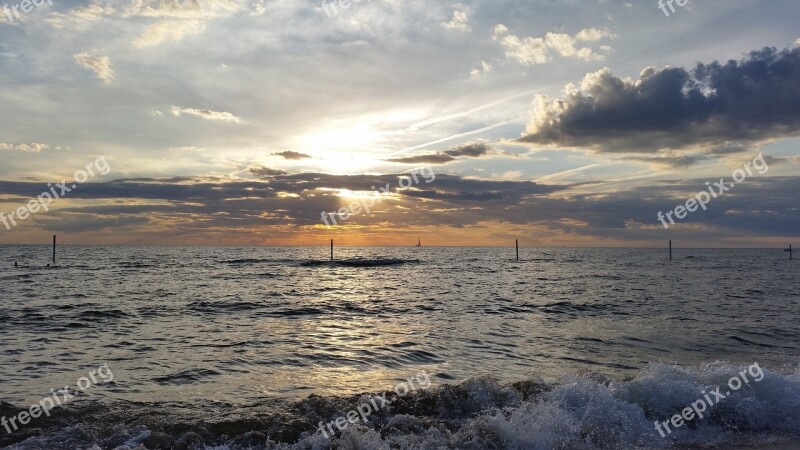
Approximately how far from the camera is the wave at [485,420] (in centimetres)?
911

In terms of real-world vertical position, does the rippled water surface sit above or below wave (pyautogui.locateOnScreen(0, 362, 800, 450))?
below

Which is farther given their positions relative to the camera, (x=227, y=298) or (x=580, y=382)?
(x=227, y=298)

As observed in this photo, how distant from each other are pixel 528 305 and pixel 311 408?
945 inches

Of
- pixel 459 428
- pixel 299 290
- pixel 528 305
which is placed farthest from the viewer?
pixel 299 290

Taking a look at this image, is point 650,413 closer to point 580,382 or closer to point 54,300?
point 580,382

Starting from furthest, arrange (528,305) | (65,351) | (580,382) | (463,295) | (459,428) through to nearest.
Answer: (463,295) → (528,305) → (65,351) → (580,382) → (459,428)

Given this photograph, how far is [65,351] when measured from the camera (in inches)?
656

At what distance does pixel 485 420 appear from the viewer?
9.75 m

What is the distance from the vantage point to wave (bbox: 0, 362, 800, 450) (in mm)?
9109

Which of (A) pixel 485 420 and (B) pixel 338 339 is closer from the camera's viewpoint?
(A) pixel 485 420

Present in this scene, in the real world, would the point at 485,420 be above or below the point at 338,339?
above

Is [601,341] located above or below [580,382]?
below

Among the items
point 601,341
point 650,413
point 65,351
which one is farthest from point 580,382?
point 65,351

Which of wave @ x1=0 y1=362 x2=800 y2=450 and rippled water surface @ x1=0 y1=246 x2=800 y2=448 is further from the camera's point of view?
rippled water surface @ x1=0 y1=246 x2=800 y2=448
